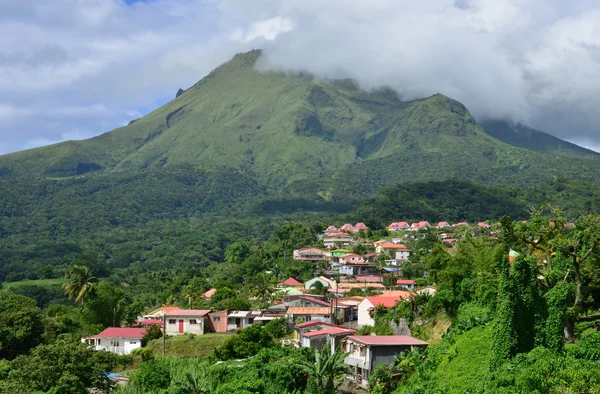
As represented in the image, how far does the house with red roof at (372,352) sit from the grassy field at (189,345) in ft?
49.9

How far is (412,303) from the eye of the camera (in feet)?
133

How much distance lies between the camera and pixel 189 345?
4928 cm

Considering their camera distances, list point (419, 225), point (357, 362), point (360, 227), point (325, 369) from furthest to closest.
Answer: point (419, 225) < point (360, 227) < point (357, 362) < point (325, 369)

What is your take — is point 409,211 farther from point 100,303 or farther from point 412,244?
point 100,303

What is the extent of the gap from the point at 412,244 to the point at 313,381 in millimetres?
80010

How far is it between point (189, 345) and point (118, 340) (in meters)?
5.81

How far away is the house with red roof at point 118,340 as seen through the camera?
50.9 m

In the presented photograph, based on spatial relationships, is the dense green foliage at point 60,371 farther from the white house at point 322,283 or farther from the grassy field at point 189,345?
the white house at point 322,283

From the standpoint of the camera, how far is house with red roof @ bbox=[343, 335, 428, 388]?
3322 cm

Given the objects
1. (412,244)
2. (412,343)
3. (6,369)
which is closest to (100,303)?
(6,369)

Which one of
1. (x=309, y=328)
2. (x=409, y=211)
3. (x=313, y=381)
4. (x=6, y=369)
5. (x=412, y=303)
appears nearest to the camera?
(x=313, y=381)

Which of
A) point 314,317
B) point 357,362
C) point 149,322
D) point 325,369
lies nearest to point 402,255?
point 149,322

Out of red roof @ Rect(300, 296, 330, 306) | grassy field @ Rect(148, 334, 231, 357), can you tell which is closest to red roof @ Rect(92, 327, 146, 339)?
grassy field @ Rect(148, 334, 231, 357)

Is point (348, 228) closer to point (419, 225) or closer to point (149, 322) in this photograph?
point (419, 225)
